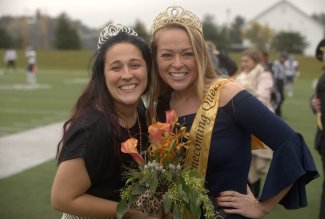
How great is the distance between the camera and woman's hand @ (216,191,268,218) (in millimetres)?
2342

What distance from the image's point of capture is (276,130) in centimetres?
226

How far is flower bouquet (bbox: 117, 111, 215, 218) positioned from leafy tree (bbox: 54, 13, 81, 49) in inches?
1891

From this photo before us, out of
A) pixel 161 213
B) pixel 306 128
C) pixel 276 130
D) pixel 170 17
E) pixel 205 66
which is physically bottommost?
pixel 306 128

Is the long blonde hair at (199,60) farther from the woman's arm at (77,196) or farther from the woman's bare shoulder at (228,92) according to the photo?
the woman's arm at (77,196)

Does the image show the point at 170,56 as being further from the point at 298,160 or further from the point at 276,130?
the point at 298,160

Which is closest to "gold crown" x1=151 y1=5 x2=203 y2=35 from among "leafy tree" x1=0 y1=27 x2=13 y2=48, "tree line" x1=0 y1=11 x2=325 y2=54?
"tree line" x1=0 y1=11 x2=325 y2=54

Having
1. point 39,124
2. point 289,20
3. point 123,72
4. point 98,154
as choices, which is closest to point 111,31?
point 123,72

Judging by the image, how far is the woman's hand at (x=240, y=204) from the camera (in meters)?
2.34

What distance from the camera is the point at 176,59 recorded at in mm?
2400

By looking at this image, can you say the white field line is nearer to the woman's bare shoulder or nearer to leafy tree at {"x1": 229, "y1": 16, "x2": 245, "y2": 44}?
the woman's bare shoulder

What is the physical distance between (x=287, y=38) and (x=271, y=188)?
53207 millimetres

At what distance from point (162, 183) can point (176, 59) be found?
70 centimetres

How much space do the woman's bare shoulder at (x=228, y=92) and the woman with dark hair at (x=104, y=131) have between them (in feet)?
1.29

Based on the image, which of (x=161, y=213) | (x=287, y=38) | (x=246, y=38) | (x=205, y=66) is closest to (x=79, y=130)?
(x=161, y=213)
